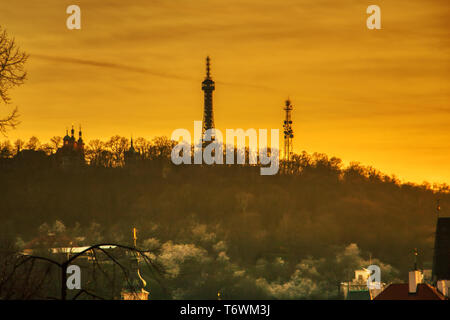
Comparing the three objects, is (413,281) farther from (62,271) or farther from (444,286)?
(62,271)

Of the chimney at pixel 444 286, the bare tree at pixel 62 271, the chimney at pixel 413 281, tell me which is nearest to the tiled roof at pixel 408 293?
the chimney at pixel 413 281

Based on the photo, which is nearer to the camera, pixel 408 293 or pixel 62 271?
pixel 62 271

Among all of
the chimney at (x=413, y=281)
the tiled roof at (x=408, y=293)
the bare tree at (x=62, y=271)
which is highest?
the bare tree at (x=62, y=271)

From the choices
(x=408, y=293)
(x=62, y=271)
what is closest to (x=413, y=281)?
(x=408, y=293)

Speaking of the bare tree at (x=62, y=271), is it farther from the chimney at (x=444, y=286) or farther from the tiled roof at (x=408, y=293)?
the chimney at (x=444, y=286)

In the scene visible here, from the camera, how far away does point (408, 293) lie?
207 feet

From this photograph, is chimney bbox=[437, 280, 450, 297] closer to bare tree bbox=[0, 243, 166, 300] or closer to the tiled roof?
the tiled roof

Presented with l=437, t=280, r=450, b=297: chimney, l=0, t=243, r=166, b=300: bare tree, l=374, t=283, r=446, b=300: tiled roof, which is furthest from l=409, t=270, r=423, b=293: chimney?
l=0, t=243, r=166, b=300: bare tree

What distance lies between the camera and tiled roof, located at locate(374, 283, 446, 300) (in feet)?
196

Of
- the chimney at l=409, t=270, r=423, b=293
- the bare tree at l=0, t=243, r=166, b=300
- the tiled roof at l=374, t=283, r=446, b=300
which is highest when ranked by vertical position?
the bare tree at l=0, t=243, r=166, b=300

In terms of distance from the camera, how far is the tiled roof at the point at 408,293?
59625 mm

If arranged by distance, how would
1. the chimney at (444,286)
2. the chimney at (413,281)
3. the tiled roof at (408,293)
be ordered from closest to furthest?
the tiled roof at (408,293) < the chimney at (413,281) < the chimney at (444,286)
